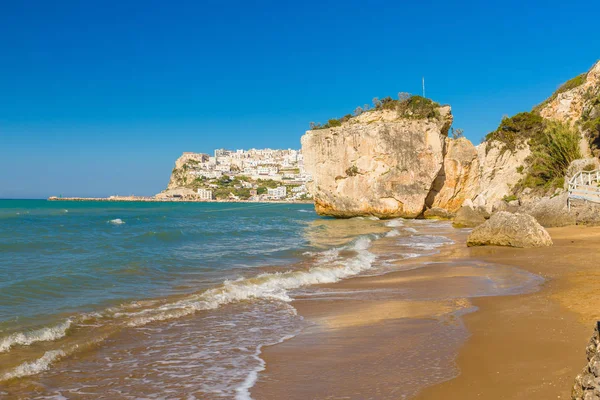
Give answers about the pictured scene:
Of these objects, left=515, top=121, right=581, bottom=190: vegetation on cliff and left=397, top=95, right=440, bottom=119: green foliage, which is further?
left=397, top=95, right=440, bottom=119: green foliage

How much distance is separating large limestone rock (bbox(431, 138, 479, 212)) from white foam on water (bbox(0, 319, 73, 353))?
42458mm

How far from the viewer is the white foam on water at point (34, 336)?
629cm

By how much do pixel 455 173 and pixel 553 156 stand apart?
16255 millimetres

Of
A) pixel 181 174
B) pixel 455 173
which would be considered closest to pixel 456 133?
pixel 455 173

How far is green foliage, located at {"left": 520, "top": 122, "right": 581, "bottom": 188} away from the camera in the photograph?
2786cm

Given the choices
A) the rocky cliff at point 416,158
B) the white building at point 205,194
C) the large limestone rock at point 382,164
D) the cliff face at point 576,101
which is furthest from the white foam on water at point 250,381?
the white building at point 205,194

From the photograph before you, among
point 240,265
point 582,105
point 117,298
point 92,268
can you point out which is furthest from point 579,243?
point 582,105

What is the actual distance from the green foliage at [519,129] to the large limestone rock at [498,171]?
1.79 feet

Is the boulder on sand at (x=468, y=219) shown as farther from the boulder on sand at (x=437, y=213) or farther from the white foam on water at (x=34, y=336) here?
the white foam on water at (x=34, y=336)

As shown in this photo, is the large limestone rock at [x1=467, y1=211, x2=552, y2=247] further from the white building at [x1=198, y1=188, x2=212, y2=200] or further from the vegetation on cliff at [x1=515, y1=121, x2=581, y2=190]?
the white building at [x1=198, y1=188, x2=212, y2=200]

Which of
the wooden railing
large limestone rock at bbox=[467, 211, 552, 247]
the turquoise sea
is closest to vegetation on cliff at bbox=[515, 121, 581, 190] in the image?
the wooden railing

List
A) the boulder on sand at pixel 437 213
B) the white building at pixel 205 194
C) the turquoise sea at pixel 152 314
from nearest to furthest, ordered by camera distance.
Result: the turquoise sea at pixel 152 314
the boulder on sand at pixel 437 213
the white building at pixel 205 194

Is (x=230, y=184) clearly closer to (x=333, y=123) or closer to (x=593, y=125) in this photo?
(x=333, y=123)

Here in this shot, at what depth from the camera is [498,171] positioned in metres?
39.7
